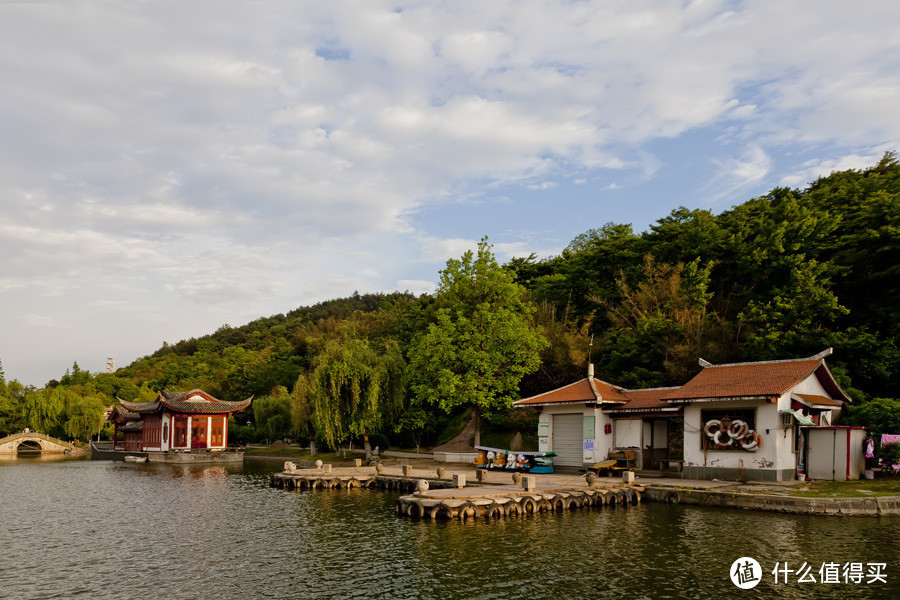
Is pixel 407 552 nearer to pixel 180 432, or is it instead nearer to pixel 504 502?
pixel 504 502

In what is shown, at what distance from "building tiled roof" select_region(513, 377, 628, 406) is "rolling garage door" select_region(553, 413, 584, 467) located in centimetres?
119

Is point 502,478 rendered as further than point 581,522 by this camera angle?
Yes

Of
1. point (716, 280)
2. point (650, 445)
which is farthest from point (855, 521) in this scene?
point (716, 280)

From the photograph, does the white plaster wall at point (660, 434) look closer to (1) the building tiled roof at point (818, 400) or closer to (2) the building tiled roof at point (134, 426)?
(1) the building tiled roof at point (818, 400)

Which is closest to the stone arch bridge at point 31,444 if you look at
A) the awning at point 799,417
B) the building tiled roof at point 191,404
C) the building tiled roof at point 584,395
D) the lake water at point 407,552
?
the building tiled roof at point 191,404

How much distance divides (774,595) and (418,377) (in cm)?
3369

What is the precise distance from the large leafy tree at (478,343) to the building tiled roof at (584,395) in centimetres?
623

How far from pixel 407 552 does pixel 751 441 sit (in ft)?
57.7

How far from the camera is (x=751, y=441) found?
28.3 m

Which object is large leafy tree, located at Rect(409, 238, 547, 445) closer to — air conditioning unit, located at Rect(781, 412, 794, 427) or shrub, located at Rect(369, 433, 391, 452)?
shrub, located at Rect(369, 433, 391, 452)

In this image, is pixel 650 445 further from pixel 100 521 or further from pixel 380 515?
pixel 100 521

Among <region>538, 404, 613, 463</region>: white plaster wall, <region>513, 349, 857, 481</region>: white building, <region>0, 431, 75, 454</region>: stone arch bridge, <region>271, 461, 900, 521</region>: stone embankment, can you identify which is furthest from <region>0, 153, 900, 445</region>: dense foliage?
<region>0, 431, 75, 454</region>: stone arch bridge

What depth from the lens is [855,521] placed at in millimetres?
21922

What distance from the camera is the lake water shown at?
49.0 ft
